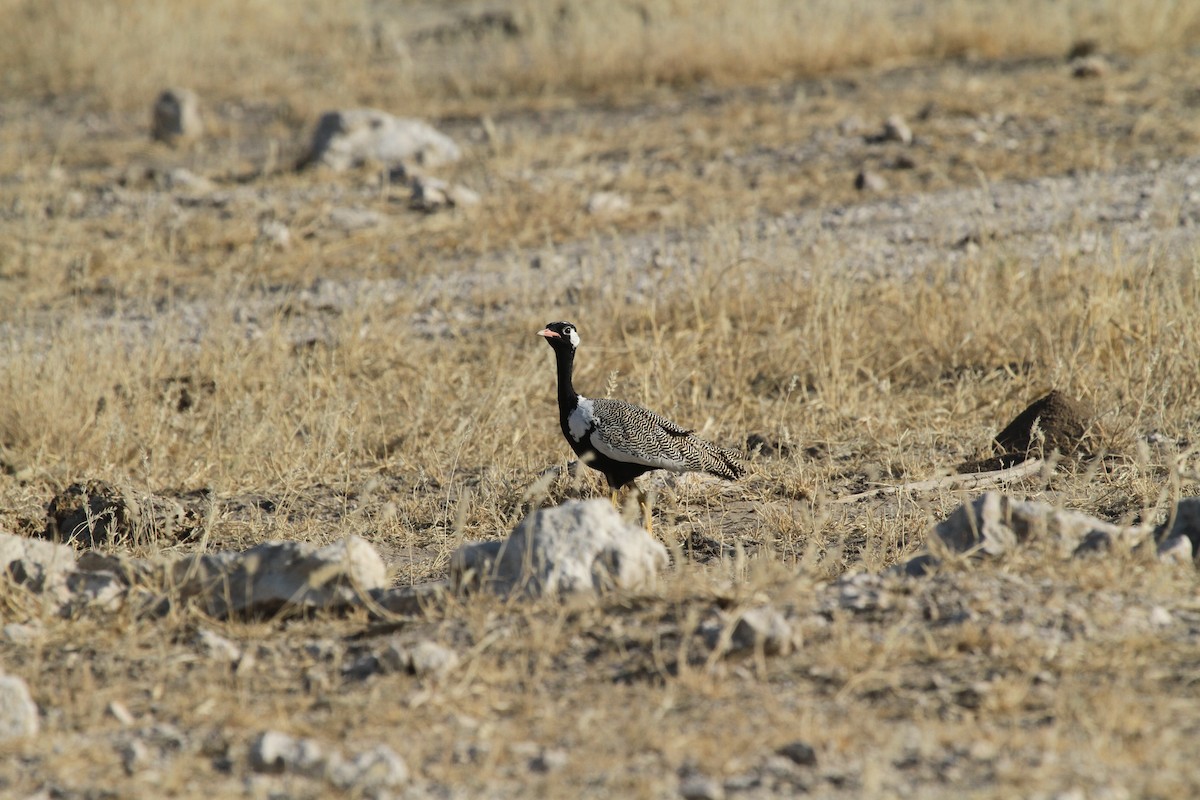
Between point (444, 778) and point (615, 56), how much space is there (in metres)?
10.4

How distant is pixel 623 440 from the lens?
195 inches

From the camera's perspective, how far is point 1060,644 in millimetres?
3494

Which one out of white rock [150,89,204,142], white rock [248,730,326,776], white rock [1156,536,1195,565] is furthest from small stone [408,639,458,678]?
white rock [150,89,204,142]

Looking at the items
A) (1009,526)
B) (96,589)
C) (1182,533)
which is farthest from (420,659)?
→ (1182,533)

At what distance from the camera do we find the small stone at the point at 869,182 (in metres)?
9.49

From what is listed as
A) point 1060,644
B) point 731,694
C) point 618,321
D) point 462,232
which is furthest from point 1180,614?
point 462,232

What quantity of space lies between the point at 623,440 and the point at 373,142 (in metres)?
6.28

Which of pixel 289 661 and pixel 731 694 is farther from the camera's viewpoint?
pixel 289 661

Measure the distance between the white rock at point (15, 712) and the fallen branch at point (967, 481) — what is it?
3035 mm

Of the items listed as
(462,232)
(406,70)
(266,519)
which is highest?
(406,70)

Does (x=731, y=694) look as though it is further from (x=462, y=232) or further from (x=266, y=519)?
(x=462, y=232)

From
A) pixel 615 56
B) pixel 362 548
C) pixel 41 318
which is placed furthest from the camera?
pixel 615 56

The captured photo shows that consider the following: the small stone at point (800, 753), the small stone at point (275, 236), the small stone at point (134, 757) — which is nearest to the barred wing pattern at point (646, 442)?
the small stone at point (800, 753)

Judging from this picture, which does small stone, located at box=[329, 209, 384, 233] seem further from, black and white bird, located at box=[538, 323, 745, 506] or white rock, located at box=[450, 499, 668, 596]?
white rock, located at box=[450, 499, 668, 596]
